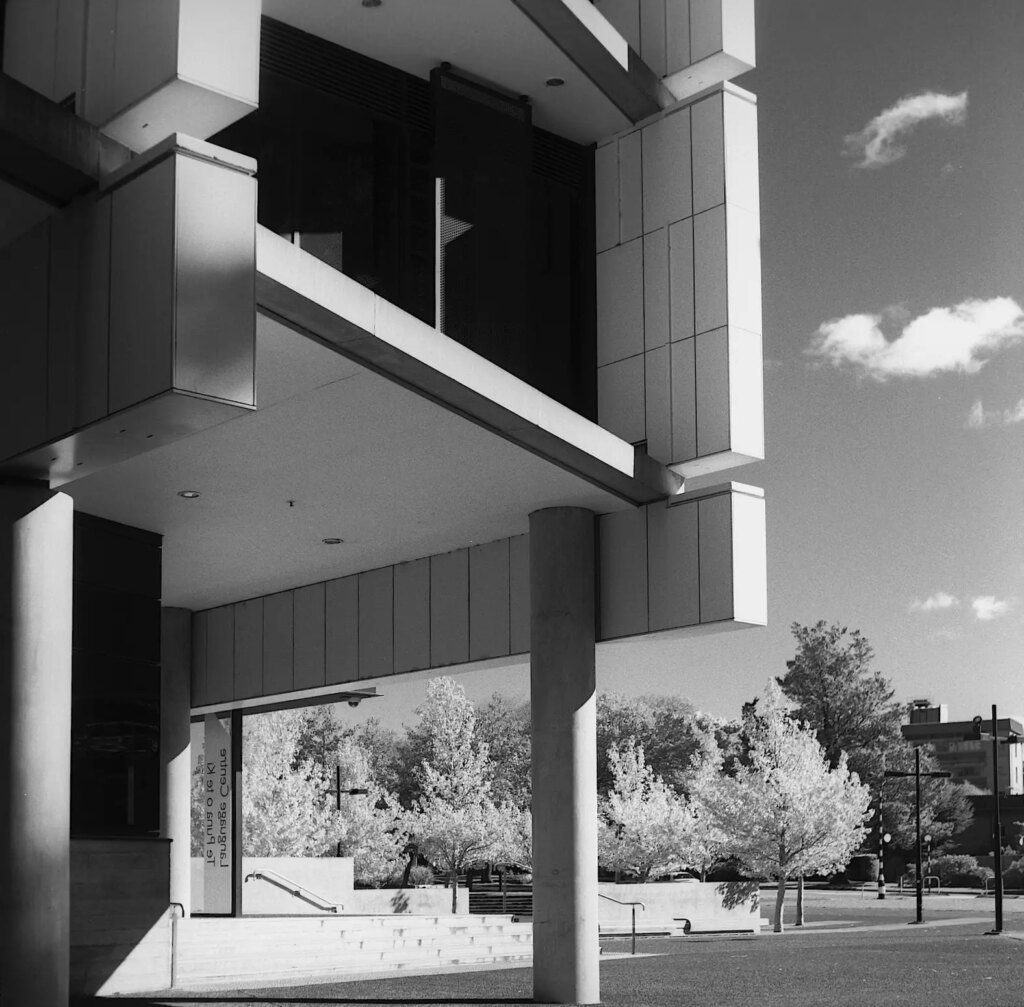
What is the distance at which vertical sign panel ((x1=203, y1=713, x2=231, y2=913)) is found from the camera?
28.8 meters

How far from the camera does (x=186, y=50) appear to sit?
11.1 metres

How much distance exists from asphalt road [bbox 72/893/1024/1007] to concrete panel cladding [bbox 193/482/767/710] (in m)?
4.61

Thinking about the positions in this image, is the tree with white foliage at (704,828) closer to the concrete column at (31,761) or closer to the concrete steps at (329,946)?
the concrete steps at (329,946)

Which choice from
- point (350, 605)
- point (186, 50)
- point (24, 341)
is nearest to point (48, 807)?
point (24, 341)

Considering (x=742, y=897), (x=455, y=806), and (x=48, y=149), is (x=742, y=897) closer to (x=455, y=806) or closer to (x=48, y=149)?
(x=455, y=806)

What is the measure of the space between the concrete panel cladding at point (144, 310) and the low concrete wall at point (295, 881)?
93.0ft

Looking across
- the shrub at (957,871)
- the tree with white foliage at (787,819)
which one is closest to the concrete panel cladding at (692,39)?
the tree with white foliage at (787,819)

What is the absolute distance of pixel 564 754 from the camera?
61.2 feet

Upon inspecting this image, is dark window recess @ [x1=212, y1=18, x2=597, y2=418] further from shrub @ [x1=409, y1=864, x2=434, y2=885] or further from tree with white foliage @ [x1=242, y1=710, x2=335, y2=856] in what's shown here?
shrub @ [x1=409, y1=864, x2=434, y2=885]

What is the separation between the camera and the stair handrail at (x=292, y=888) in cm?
3919

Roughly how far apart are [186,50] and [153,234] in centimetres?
151

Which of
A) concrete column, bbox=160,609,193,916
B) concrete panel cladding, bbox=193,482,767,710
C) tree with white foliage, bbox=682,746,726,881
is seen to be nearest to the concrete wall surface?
concrete column, bbox=160,609,193,916

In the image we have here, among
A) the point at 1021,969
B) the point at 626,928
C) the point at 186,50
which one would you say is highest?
the point at 186,50

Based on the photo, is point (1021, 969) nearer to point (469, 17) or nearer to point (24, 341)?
point (469, 17)
